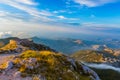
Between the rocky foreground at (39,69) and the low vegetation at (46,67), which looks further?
the low vegetation at (46,67)

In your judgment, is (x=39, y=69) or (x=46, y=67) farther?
(x=46, y=67)

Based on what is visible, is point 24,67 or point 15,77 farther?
point 24,67

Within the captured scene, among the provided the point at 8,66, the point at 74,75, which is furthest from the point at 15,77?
the point at 74,75

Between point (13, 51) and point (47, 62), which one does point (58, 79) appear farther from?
point (13, 51)

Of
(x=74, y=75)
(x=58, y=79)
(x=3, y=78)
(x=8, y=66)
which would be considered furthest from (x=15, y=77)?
(x=74, y=75)

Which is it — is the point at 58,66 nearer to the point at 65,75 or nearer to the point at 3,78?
the point at 65,75

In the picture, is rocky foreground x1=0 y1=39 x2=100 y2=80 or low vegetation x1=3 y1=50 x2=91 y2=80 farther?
low vegetation x1=3 y1=50 x2=91 y2=80

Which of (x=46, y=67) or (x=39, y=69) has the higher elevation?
(x=46, y=67)

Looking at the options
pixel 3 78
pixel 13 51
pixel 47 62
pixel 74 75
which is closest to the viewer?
pixel 3 78

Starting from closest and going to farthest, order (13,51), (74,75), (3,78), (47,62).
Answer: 1. (3,78)
2. (74,75)
3. (47,62)
4. (13,51)
